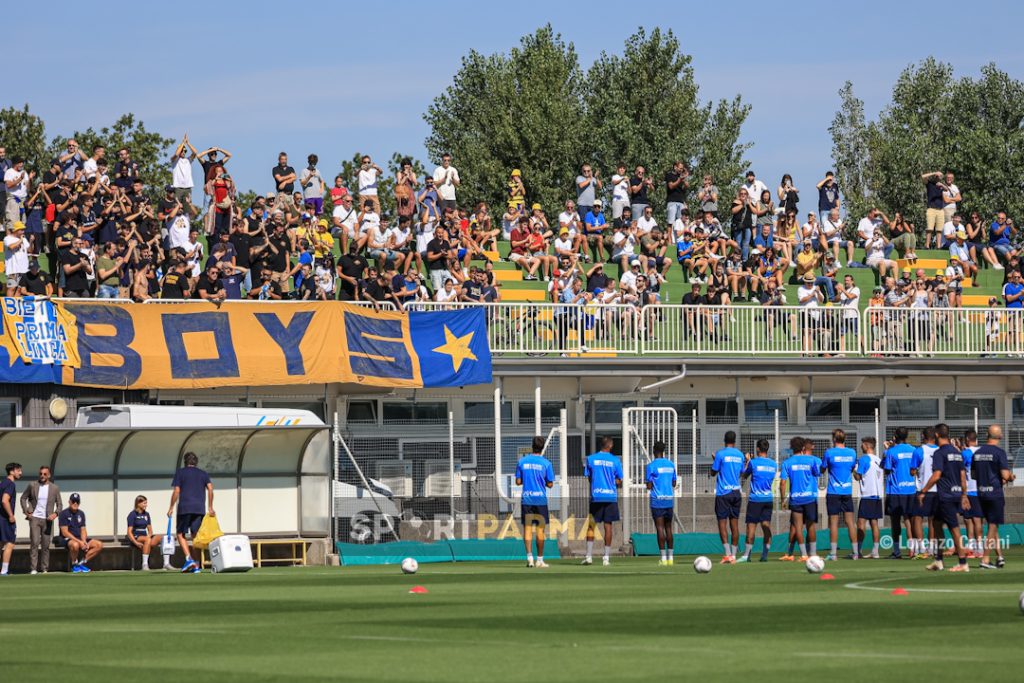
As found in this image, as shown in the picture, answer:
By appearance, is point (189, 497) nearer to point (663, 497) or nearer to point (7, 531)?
point (7, 531)

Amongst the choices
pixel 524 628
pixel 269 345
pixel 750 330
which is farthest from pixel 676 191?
pixel 524 628

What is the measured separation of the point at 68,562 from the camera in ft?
96.6

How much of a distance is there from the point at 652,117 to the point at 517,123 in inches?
274

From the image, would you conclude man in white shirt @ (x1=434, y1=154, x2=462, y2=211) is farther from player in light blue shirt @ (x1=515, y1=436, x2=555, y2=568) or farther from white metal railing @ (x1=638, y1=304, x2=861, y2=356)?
player in light blue shirt @ (x1=515, y1=436, x2=555, y2=568)

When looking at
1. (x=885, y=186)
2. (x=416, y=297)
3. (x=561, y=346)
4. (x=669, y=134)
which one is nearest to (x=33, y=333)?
(x=416, y=297)

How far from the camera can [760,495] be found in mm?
28078

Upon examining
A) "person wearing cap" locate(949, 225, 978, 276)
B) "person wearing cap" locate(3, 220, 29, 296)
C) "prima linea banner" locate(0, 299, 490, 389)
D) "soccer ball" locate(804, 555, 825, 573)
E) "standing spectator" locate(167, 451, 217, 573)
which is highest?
"person wearing cap" locate(949, 225, 978, 276)

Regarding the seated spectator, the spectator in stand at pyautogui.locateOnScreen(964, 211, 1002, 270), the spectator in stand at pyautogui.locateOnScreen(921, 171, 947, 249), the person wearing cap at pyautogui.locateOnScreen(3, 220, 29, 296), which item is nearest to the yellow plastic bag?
the seated spectator

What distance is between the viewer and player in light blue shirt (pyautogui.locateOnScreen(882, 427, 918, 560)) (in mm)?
28906

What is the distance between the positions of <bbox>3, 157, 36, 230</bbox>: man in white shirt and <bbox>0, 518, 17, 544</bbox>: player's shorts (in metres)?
8.68

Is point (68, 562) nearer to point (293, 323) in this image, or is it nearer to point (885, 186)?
point (293, 323)

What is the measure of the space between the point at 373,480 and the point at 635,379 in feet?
27.0

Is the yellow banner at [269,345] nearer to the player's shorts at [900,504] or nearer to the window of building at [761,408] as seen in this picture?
the window of building at [761,408]

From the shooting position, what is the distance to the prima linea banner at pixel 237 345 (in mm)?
31438
